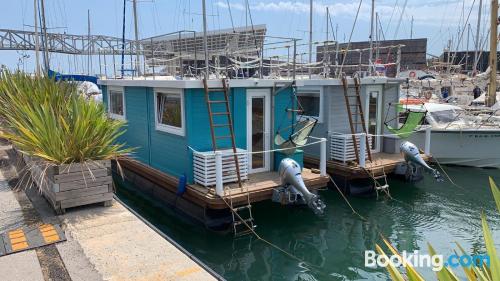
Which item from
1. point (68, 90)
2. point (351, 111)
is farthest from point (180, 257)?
point (351, 111)

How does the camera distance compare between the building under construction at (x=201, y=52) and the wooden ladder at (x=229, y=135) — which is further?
the building under construction at (x=201, y=52)

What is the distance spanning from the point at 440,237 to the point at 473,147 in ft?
23.7

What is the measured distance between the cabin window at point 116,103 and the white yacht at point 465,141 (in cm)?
942

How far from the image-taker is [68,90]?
10125 mm

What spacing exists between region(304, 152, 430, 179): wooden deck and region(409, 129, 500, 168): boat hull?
359 centimetres

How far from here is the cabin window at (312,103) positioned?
11.5 meters

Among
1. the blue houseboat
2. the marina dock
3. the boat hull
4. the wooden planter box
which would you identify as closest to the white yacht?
the boat hull

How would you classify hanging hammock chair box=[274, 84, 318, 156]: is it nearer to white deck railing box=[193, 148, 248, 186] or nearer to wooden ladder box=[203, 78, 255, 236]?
white deck railing box=[193, 148, 248, 186]

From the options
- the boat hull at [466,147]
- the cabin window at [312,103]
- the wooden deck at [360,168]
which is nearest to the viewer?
the wooden deck at [360,168]

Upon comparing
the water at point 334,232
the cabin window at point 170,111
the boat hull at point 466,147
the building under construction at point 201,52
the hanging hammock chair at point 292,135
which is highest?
the building under construction at point 201,52

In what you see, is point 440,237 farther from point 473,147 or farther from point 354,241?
point 473,147

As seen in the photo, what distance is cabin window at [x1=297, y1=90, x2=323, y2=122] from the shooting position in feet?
37.6

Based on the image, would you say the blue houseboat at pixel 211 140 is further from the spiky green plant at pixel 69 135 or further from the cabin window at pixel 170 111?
the spiky green plant at pixel 69 135

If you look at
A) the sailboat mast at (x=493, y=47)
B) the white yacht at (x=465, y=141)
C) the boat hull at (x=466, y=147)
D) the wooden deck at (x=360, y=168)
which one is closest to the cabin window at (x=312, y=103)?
the wooden deck at (x=360, y=168)
